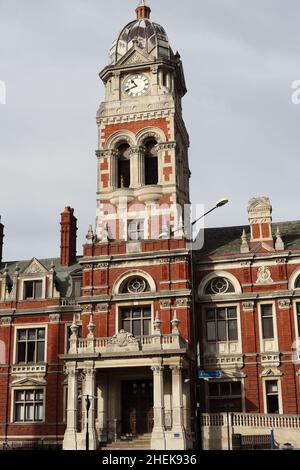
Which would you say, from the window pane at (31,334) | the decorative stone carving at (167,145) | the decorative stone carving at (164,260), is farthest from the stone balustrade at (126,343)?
the decorative stone carving at (167,145)

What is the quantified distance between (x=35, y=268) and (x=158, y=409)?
17442 mm

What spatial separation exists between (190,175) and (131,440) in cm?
2118

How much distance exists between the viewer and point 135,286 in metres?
40.6

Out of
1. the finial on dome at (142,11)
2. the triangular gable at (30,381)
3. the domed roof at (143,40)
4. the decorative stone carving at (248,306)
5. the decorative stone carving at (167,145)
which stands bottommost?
the triangular gable at (30,381)

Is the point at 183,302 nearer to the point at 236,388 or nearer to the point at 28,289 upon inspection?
the point at 236,388

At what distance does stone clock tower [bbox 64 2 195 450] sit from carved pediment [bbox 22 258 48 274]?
5.69m

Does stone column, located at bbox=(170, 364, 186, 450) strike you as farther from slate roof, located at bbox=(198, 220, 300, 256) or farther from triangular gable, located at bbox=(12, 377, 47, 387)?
triangular gable, located at bbox=(12, 377, 47, 387)

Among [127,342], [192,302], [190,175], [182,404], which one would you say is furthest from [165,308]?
[190,175]

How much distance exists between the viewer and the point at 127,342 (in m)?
35.6

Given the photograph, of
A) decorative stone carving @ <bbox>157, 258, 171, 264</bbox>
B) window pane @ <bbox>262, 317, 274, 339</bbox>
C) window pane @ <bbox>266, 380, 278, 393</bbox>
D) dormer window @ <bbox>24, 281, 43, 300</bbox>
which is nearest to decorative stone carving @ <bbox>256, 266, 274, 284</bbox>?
window pane @ <bbox>262, 317, 274, 339</bbox>

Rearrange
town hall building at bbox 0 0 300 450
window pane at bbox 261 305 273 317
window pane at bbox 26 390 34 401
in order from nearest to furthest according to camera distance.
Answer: town hall building at bbox 0 0 300 450, window pane at bbox 261 305 273 317, window pane at bbox 26 390 34 401

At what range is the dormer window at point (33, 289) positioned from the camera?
45.9 meters

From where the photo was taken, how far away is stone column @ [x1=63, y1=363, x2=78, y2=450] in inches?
1350

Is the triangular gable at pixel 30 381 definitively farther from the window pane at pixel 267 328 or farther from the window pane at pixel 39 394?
the window pane at pixel 267 328
